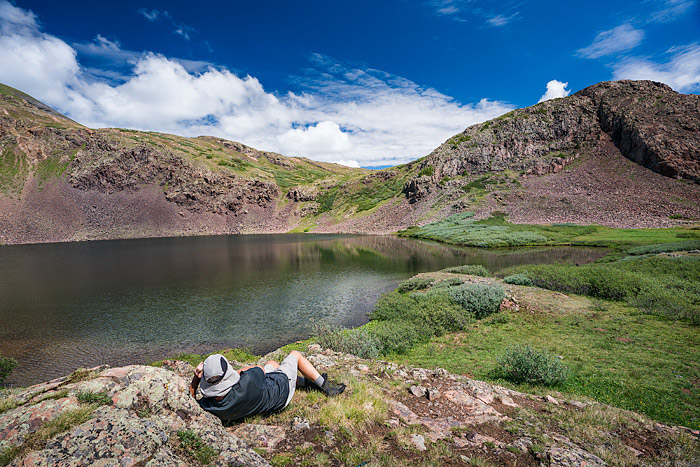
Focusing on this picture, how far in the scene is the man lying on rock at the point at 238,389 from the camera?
533 cm

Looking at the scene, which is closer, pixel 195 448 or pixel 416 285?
pixel 195 448

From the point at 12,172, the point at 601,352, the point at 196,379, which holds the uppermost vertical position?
the point at 12,172

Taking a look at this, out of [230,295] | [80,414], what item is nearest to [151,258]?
[230,295]

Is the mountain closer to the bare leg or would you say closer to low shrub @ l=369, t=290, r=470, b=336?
low shrub @ l=369, t=290, r=470, b=336

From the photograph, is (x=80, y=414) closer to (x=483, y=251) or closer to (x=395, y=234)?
(x=483, y=251)

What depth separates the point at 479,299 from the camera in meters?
18.6

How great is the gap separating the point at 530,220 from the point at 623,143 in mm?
42258

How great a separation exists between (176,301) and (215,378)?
24.3 metres

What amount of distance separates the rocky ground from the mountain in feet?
263

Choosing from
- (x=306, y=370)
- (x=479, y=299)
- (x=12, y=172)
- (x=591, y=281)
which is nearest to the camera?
(x=306, y=370)

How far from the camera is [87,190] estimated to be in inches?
3952

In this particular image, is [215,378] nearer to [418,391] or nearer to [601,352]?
[418,391]

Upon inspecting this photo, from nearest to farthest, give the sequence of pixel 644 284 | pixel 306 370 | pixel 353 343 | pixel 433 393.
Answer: pixel 306 370 → pixel 433 393 → pixel 353 343 → pixel 644 284

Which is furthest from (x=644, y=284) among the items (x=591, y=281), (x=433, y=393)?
(x=433, y=393)
